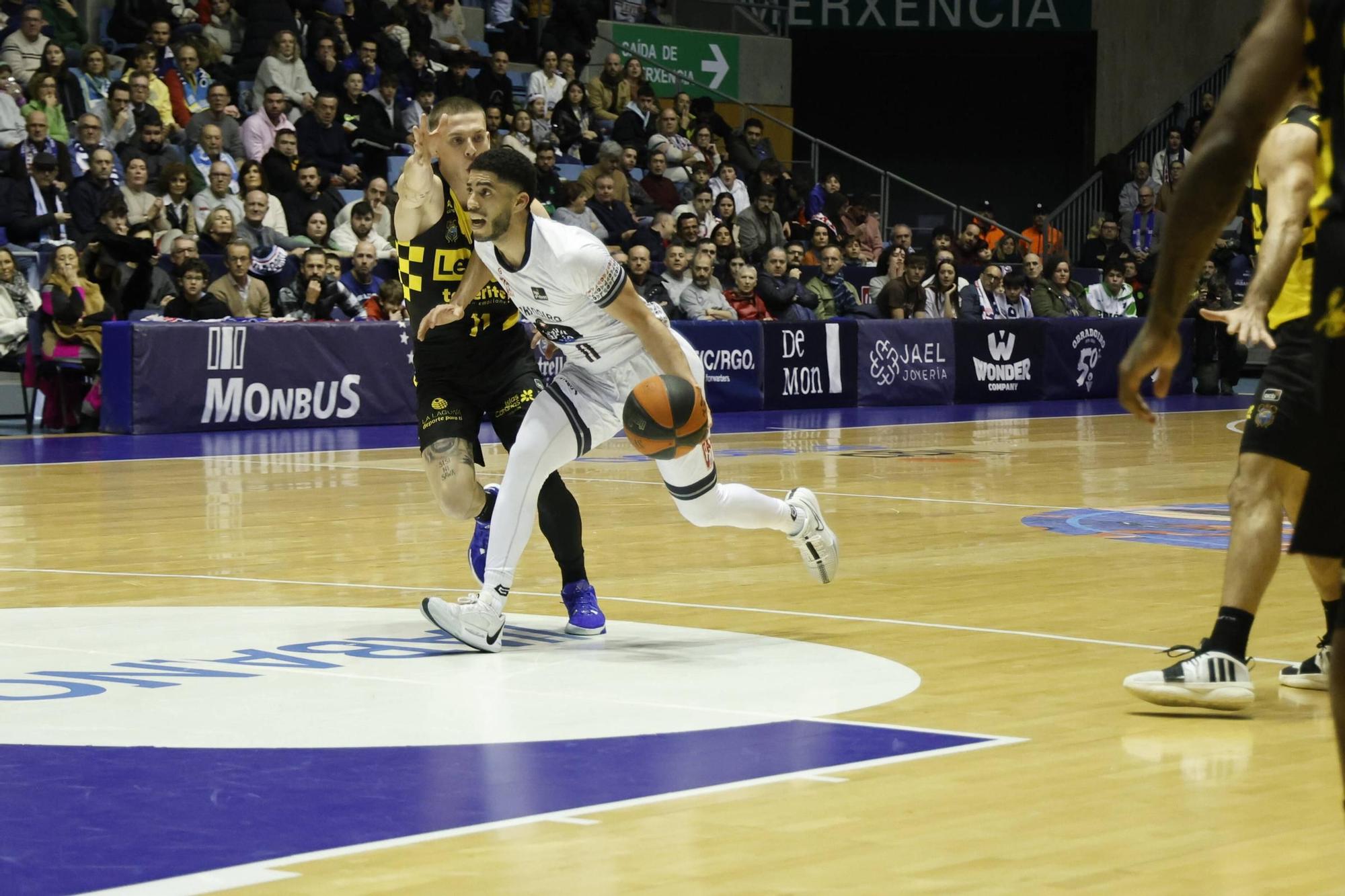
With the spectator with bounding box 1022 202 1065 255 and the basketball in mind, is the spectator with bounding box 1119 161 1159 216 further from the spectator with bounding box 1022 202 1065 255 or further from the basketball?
the basketball

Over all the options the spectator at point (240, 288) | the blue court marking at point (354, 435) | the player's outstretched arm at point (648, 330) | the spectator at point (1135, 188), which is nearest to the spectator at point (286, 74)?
the spectator at point (240, 288)

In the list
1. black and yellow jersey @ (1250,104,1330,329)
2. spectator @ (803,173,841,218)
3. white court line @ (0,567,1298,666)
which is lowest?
white court line @ (0,567,1298,666)

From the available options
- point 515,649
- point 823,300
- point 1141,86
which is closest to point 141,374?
point 823,300

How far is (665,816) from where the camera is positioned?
4.29 m

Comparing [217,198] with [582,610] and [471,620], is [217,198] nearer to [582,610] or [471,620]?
[582,610]

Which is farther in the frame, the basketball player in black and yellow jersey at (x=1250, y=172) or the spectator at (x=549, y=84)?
the spectator at (x=549, y=84)

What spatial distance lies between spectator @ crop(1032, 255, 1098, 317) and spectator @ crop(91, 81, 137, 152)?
37.0ft

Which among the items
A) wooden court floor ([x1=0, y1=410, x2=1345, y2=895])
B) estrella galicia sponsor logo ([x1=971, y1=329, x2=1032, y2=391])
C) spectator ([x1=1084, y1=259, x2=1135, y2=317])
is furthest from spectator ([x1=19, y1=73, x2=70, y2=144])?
spectator ([x1=1084, y1=259, x2=1135, y2=317])

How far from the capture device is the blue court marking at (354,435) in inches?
577

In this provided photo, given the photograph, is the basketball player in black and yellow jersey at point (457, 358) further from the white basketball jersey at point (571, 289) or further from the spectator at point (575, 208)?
the spectator at point (575, 208)

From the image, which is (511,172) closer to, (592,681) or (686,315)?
(592,681)

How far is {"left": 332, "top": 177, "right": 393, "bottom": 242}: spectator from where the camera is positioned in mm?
18828

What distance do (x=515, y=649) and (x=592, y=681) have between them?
0.73 m

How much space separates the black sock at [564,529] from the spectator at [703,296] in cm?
1310
